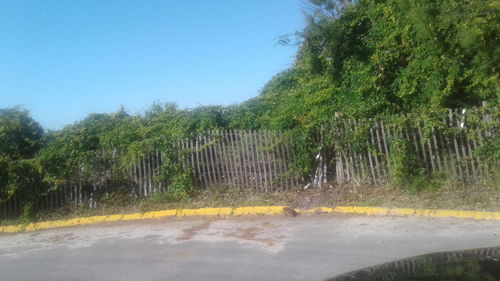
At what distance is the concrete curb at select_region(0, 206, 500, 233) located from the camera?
254 inches

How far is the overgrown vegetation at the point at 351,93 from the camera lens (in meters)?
8.32

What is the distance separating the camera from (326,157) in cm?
855

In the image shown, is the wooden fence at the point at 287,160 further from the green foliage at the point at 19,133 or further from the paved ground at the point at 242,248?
the green foliage at the point at 19,133

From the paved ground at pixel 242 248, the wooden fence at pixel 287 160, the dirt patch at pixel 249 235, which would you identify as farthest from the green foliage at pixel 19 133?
the dirt patch at pixel 249 235

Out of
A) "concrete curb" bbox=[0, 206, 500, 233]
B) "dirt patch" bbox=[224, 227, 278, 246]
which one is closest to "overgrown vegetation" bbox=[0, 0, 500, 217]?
"concrete curb" bbox=[0, 206, 500, 233]

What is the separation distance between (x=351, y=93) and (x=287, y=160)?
3.14 m

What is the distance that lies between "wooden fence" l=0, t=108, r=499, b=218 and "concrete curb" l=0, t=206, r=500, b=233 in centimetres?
68

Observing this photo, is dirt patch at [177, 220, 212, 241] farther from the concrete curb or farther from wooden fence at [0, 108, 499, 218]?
wooden fence at [0, 108, 499, 218]

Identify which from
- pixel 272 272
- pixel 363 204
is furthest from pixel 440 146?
pixel 272 272

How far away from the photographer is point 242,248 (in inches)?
243

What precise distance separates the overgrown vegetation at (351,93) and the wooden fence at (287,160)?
14cm

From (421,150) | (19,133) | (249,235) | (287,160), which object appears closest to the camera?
(249,235)

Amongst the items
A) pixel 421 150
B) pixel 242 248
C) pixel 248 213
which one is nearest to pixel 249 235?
pixel 242 248

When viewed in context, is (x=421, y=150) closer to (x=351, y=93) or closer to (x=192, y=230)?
(x=351, y=93)
